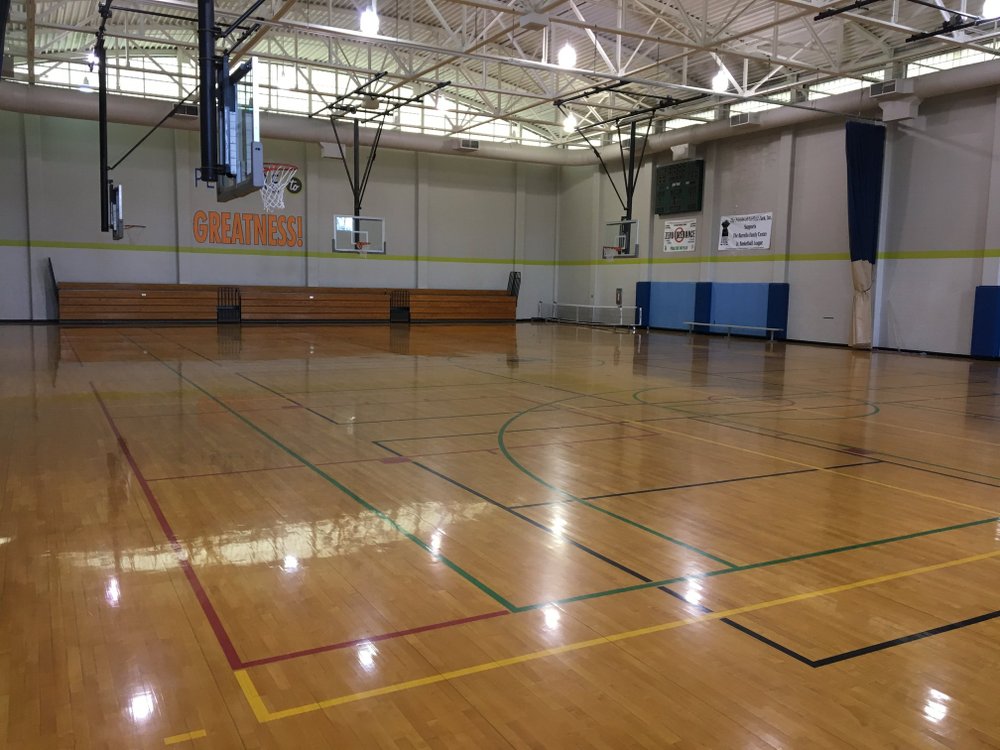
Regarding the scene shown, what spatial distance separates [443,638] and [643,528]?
1.92 m

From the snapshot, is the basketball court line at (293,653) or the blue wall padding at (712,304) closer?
the basketball court line at (293,653)

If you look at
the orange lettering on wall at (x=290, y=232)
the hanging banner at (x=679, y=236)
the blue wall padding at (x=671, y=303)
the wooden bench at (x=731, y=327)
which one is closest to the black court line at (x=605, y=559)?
the wooden bench at (x=731, y=327)

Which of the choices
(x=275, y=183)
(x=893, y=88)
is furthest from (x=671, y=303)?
(x=275, y=183)

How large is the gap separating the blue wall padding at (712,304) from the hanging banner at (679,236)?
1001 mm

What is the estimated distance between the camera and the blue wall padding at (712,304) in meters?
21.3

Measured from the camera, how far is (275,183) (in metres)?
24.1

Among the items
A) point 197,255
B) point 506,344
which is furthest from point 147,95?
point 506,344

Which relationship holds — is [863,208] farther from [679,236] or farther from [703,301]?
[679,236]

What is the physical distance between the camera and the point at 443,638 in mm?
3385

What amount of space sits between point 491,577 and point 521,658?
0.90m

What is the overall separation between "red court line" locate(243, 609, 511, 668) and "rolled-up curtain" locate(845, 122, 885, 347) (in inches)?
675

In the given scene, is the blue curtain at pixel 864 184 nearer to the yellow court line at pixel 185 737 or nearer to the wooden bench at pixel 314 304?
the wooden bench at pixel 314 304

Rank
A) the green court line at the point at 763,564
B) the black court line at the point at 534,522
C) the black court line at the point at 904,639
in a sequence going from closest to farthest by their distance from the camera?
the black court line at the point at 904,639 → the green court line at the point at 763,564 → the black court line at the point at 534,522

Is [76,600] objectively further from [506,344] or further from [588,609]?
[506,344]
